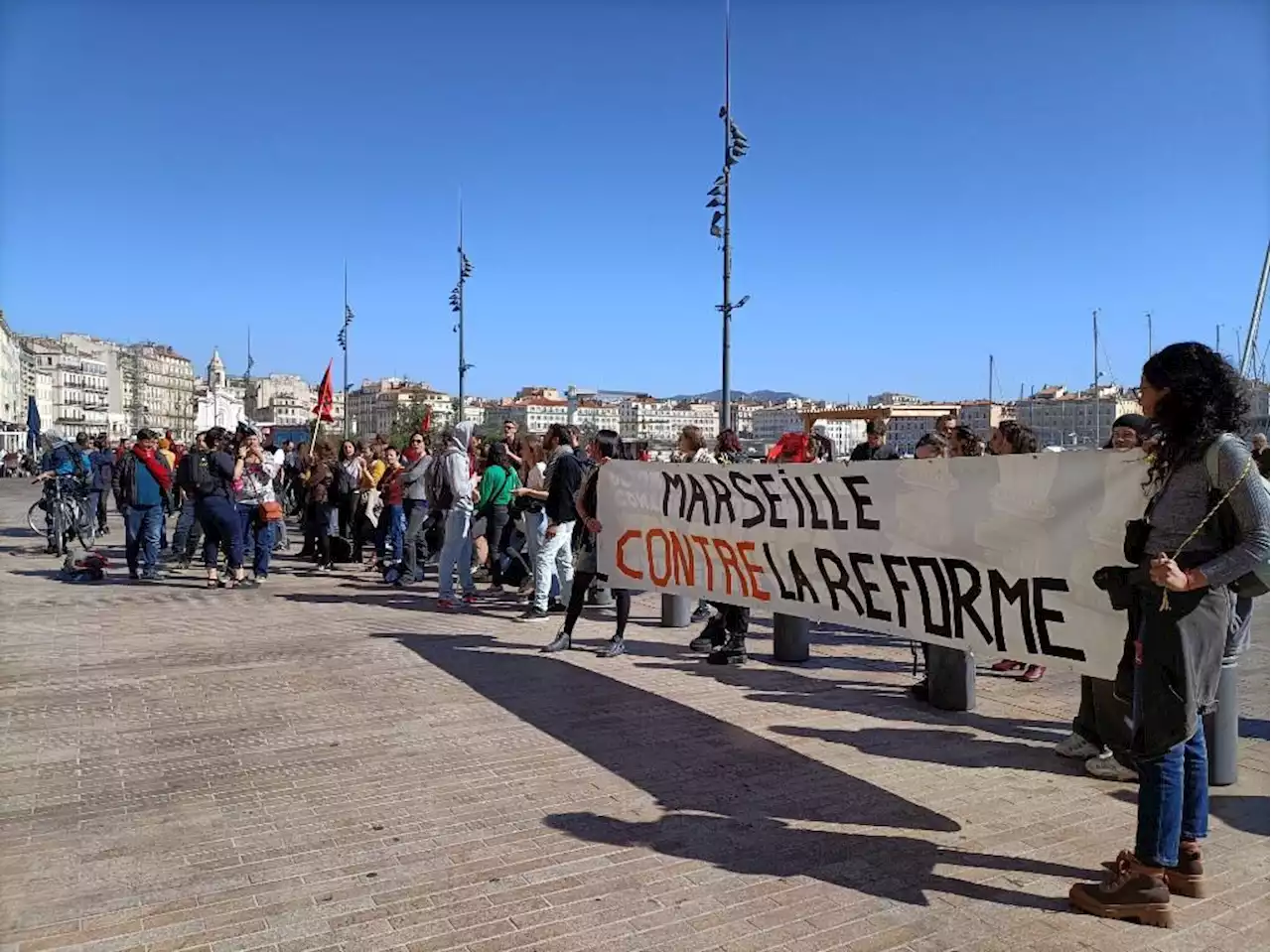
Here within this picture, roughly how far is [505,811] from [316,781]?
1129 millimetres

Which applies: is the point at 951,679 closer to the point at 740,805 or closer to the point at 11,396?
the point at 740,805

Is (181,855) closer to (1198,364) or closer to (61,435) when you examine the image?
(1198,364)

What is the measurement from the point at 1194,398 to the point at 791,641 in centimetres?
478

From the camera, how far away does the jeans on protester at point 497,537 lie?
38.4 feet

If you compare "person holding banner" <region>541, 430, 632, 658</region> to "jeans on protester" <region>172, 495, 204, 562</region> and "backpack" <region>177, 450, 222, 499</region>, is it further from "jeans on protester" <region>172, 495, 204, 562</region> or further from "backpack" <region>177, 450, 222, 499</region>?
"jeans on protester" <region>172, 495, 204, 562</region>

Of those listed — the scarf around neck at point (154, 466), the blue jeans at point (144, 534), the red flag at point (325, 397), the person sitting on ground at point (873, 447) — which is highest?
the red flag at point (325, 397)

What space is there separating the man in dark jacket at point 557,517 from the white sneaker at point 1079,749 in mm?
4868

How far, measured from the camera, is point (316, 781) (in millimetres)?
5020

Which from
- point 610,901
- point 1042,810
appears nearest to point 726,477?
point 1042,810

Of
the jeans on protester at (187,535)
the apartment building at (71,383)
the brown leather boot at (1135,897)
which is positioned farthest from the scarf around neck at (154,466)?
the apartment building at (71,383)

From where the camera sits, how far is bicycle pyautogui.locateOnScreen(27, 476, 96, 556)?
51.0 feet

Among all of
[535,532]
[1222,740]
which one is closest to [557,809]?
[1222,740]

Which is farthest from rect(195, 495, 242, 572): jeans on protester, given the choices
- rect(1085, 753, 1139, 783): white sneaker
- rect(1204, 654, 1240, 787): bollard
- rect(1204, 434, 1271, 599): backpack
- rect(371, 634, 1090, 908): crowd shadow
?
rect(1204, 434, 1271, 599): backpack

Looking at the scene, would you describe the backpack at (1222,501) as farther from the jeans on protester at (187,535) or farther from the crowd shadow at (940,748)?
the jeans on protester at (187,535)
